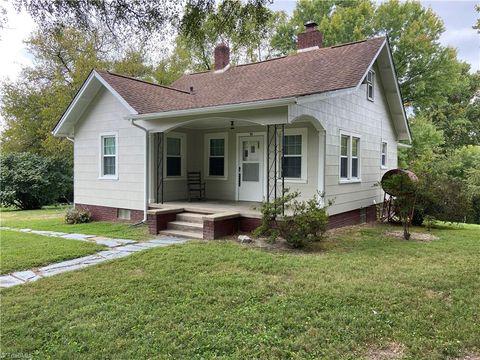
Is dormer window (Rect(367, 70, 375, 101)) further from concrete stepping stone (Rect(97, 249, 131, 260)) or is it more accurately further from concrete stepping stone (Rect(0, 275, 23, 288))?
concrete stepping stone (Rect(0, 275, 23, 288))

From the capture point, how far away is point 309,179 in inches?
376

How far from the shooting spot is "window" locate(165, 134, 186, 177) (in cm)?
1109

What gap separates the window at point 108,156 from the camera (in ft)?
37.1

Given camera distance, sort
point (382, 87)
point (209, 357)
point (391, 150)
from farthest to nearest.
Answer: point (391, 150)
point (382, 87)
point (209, 357)

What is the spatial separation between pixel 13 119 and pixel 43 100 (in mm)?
4176

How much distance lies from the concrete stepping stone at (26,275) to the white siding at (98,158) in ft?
16.5

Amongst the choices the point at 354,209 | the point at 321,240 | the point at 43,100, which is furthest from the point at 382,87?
the point at 43,100

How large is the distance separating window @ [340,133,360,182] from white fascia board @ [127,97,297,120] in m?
3.52

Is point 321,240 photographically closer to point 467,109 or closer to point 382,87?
point 382,87

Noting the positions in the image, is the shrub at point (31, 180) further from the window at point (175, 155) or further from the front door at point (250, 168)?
the front door at point (250, 168)

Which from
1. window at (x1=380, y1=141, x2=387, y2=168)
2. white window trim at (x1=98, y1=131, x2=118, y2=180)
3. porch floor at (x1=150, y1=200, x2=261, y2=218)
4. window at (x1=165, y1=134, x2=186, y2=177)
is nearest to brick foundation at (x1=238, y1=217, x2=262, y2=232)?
porch floor at (x1=150, y1=200, x2=261, y2=218)

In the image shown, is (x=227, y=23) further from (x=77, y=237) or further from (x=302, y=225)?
(x=77, y=237)

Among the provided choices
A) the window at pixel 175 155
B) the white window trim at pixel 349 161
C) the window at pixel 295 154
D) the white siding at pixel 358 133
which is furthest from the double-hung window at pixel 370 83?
the window at pixel 175 155

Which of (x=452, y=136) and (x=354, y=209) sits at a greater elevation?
(x=452, y=136)
